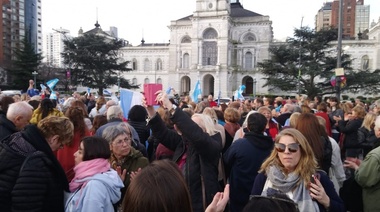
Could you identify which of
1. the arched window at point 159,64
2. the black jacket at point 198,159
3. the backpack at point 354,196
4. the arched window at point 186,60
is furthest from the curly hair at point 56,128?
the arched window at point 159,64

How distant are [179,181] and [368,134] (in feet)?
18.7

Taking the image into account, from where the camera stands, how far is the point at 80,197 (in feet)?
8.66

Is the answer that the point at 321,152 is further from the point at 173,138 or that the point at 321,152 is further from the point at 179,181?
the point at 179,181

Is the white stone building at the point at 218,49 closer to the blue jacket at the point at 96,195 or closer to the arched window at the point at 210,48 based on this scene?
the arched window at the point at 210,48

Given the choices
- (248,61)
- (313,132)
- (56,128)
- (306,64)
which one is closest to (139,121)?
(56,128)

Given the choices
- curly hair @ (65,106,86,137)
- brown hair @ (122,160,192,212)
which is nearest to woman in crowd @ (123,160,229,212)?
brown hair @ (122,160,192,212)

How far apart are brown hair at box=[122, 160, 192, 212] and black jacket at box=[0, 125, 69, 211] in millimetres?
1344

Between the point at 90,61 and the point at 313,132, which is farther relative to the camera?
the point at 90,61

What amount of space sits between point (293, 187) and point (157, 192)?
1.61 m

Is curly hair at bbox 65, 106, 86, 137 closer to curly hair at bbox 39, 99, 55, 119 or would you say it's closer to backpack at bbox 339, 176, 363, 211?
curly hair at bbox 39, 99, 55, 119

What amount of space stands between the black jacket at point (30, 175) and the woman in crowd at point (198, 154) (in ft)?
4.12

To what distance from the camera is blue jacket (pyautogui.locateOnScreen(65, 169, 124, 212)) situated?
258 cm

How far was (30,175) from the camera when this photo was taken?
8.61 feet

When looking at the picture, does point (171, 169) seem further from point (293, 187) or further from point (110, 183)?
point (293, 187)
